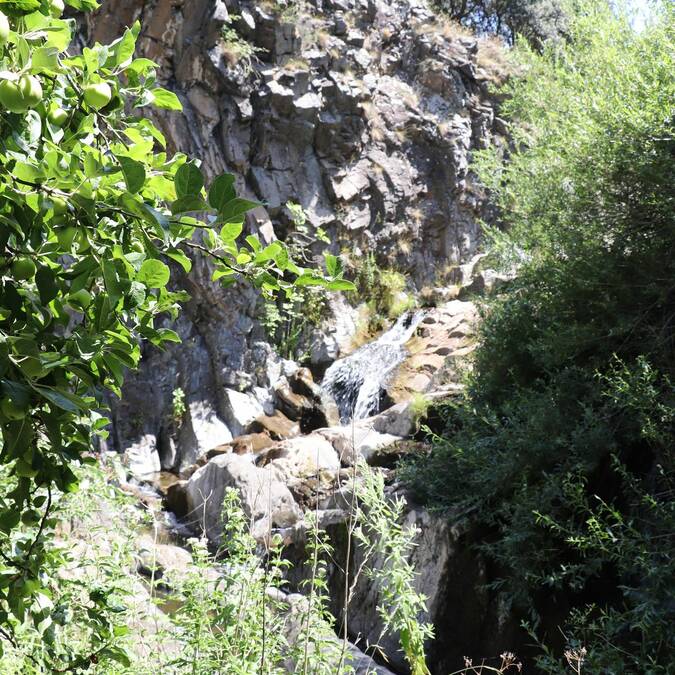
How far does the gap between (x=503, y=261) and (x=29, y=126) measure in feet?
21.7

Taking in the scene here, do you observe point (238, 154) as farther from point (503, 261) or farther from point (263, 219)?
point (503, 261)

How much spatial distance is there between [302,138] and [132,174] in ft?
47.3

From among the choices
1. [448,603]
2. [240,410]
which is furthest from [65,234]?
[240,410]

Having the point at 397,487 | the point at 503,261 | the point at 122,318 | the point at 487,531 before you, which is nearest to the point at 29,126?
the point at 122,318

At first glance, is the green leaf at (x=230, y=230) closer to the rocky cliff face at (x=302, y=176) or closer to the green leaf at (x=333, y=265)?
the green leaf at (x=333, y=265)

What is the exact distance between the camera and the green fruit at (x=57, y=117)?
1257 mm

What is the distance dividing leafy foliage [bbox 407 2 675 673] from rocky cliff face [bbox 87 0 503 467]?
7554 millimetres

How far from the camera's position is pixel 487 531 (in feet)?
15.9

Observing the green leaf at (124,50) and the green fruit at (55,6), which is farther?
the green leaf at (124,50)

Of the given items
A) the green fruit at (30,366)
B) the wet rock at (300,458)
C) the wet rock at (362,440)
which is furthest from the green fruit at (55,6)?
the wet rock at (300,458)

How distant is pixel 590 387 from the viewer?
4809 mm

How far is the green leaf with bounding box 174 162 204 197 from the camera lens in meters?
1.01

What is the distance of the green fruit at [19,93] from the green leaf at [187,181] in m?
0.22

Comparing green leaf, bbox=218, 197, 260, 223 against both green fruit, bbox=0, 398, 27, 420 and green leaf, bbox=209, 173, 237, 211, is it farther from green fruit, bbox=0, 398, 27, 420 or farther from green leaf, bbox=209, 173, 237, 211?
green fruit, bbox=0, 398, 27, 420
